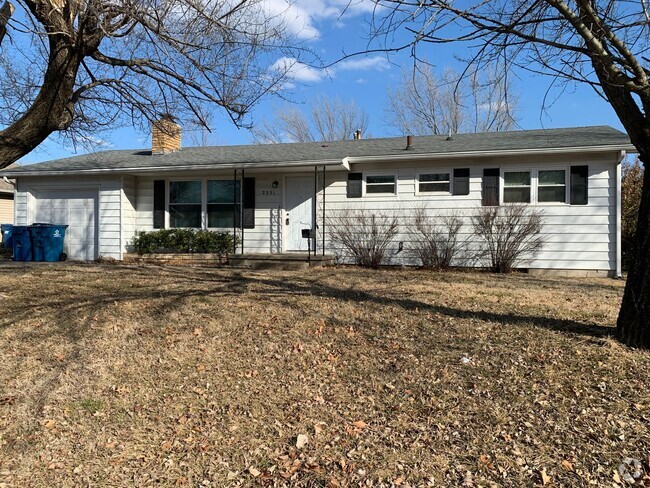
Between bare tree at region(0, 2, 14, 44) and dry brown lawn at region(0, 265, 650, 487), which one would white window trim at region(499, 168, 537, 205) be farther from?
bare tree at region(0, 2, 14, 44)

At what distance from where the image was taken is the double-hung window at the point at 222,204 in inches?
512

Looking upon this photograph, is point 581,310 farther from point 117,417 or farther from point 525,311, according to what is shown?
point 117,417

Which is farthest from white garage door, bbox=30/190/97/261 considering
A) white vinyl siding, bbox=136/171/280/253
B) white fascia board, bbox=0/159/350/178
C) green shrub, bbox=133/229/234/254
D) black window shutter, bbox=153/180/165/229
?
white vinyl siding, bbox=136/171/280/253

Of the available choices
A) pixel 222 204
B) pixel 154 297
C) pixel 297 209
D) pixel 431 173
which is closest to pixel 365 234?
pixel 297 209

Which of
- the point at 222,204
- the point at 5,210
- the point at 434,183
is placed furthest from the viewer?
the point at 5,210

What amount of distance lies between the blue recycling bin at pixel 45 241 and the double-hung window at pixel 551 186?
12.2 metres

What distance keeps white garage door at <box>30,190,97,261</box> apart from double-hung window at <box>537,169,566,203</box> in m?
11.5

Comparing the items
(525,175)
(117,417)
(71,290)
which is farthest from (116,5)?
(525,175)

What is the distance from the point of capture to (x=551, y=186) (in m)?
11.1

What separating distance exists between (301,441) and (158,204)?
36.8 ft

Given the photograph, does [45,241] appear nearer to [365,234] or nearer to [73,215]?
[73,215]

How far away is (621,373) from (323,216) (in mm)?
8733

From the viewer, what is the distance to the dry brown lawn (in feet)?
9.86

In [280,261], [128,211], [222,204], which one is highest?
[222,204]
